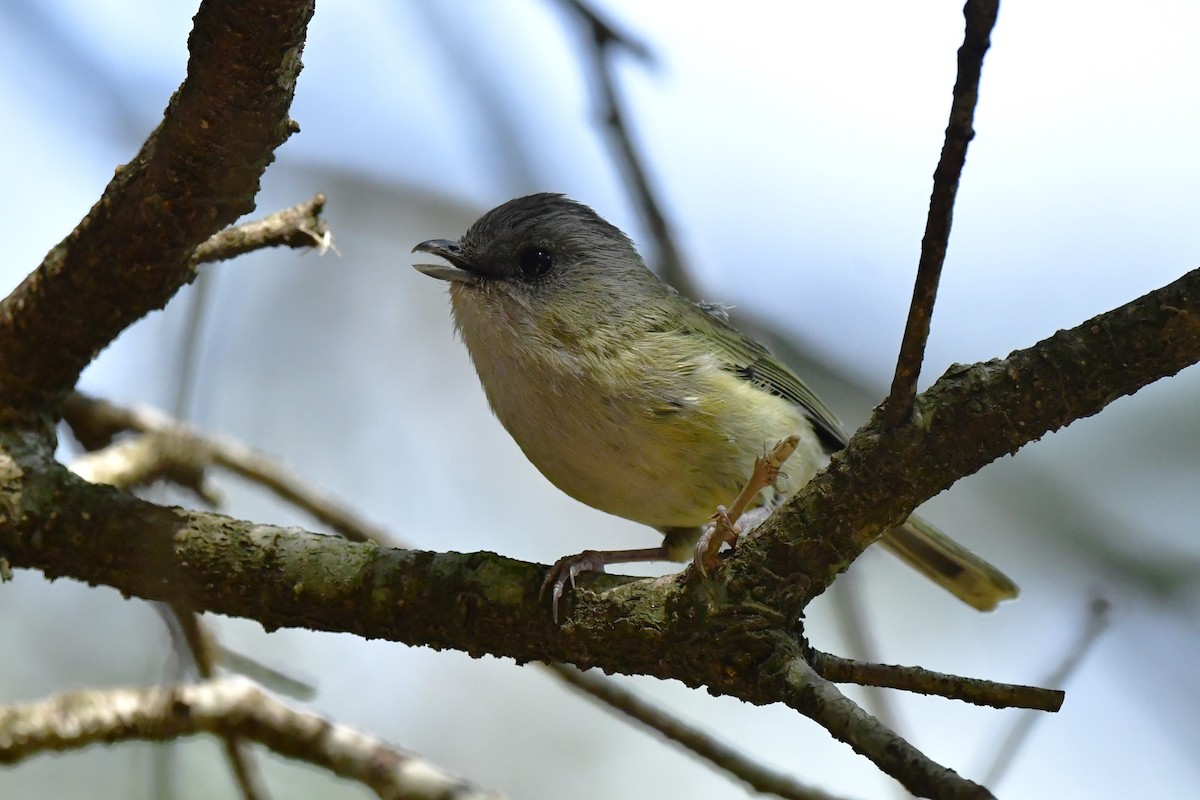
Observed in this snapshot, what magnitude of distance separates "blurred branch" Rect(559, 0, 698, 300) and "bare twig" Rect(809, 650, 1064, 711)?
3.00 metres

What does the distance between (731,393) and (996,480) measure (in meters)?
1.76

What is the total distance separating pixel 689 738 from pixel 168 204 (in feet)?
7.36

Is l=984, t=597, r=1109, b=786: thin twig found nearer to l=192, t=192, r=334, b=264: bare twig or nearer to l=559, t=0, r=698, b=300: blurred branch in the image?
l=559, t=0, r=698, b=300: blurred branch

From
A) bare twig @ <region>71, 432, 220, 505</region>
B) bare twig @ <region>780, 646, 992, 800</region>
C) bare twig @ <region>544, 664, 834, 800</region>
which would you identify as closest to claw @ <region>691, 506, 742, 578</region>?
bare twig @ <region>780, 646, 992, 800</region>

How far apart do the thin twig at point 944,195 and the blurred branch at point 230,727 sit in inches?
81.5

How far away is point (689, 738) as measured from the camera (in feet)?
11.2

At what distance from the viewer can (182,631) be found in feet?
12.1

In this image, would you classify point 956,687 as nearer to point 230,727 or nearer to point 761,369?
point 761,369

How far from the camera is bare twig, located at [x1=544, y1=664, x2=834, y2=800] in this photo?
3164 mm

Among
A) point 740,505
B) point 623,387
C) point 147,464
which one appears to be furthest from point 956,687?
point 147,464

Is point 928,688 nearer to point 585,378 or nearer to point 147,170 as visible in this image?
point 585,378

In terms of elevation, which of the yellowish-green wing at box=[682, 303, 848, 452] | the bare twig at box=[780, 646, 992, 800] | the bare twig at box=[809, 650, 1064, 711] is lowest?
the bare twig at box=[780, 646, 992, 800]

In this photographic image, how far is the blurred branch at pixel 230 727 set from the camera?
10.6 feet

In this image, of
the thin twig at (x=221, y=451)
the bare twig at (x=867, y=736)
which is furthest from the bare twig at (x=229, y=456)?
the bare twig at (x=867, y=736)
